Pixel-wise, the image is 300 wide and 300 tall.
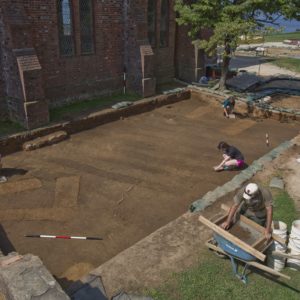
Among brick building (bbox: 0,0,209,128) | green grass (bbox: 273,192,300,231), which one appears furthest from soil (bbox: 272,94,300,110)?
green grass (bbox: 273,192,300,231)

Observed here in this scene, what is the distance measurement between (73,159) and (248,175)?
562 centimetres

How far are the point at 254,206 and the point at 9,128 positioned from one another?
9643mm

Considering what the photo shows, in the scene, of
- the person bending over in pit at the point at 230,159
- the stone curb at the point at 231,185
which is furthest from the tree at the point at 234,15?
the person bending over in pit at the point at 230,159

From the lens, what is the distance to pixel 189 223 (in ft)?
24.8

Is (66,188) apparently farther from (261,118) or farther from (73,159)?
(261,118)

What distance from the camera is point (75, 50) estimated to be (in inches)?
608

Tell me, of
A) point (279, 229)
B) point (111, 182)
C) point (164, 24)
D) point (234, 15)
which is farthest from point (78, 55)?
point (279, 229)

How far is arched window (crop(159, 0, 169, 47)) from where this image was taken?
64.1ft

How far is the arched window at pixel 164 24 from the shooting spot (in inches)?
769

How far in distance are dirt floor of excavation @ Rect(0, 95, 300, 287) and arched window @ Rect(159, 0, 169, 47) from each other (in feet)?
20.8

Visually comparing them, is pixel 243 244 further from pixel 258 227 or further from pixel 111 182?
pixel 111 182

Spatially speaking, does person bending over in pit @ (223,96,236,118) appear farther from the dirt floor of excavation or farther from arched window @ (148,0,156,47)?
arched window @ (148,0,156,47)

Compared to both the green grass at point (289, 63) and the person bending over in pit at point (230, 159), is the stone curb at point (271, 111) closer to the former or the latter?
the person bending over in pit at point (230, 159)

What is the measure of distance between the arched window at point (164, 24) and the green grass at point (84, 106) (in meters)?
4.49
